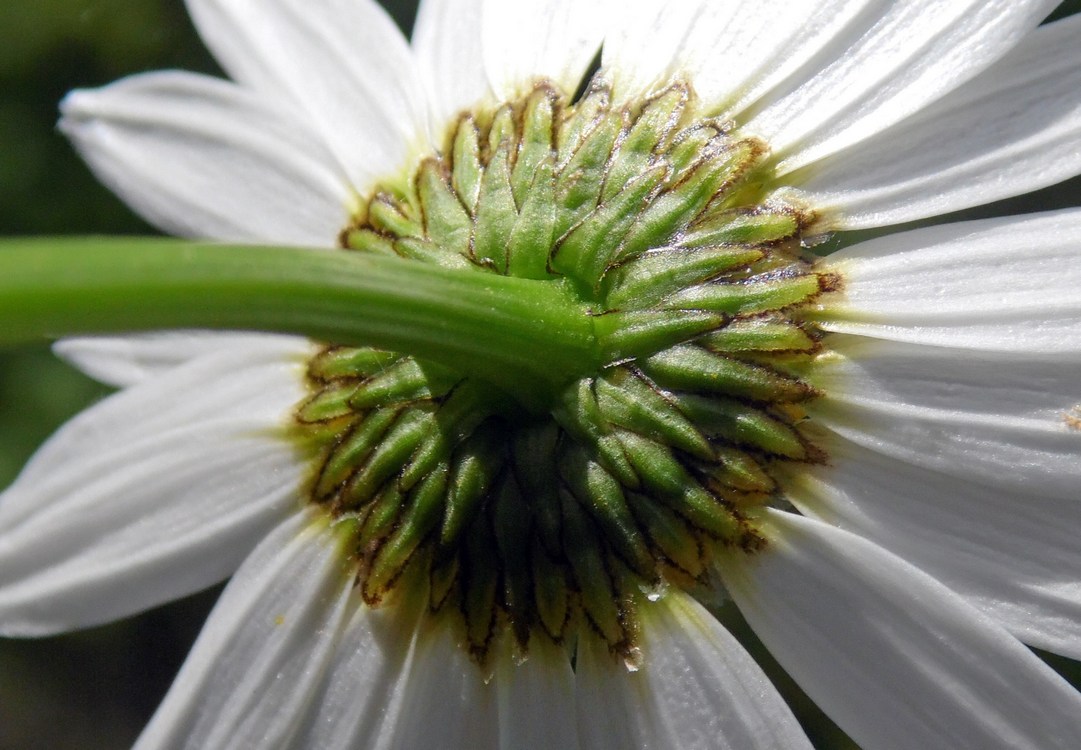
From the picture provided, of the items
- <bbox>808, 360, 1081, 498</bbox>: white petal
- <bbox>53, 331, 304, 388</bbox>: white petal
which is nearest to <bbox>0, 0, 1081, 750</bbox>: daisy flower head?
<bbox>808, 360, 1081, 498</bbox>: white petal

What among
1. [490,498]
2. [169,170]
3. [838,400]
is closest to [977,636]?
[838,400]

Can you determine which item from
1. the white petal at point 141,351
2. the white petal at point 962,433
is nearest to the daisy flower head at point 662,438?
the white petal at point 962,433

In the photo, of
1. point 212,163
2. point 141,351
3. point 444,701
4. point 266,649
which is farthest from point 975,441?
point 141,351

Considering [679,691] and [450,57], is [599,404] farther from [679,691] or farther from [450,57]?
[450,57]

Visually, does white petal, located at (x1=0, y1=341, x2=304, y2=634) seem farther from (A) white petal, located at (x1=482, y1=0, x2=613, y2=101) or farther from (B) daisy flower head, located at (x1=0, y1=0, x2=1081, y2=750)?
(A) white petal, located at (x1=482, y1=0, x2=613, y2=101)

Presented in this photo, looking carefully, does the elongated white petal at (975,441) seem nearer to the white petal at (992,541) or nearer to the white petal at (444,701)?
the white petal at (992,541)

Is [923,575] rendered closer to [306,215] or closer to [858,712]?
[858,712]
